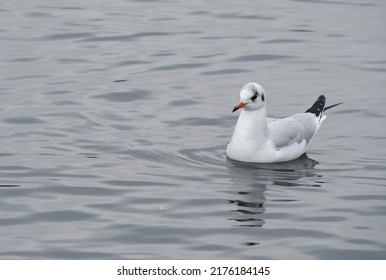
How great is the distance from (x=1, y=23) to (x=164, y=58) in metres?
4.22

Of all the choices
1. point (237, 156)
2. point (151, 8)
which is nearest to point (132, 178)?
point (237, 156)

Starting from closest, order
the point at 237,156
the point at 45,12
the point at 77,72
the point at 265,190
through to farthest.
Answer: the point at 265,190 < the point at 237,156 < the point at 77,72 < the point at 45,12

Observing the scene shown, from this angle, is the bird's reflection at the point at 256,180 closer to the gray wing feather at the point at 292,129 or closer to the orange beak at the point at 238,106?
the gray wing feather at the point at 292,129

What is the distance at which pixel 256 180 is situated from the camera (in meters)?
12.6

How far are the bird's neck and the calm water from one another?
0.46m

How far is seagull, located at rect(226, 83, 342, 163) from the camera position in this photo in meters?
13.3

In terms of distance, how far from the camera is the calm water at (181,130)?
10703 millimetres

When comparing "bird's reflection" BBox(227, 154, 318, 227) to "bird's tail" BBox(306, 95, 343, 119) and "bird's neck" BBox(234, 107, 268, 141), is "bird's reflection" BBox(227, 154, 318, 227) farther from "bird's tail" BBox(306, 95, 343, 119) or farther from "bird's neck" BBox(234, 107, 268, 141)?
"bird's tail" BBox(306, 95, 343, 119)

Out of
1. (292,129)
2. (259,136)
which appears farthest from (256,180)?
(292,129)

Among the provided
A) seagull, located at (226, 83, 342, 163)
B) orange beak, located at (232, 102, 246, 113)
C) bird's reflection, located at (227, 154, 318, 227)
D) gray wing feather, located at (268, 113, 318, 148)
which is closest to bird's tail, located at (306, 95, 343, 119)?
gray wing feather, located at (268, 113, 318, 148)

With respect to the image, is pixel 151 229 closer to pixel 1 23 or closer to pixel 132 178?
pixel 132 178

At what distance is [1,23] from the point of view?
21016mm

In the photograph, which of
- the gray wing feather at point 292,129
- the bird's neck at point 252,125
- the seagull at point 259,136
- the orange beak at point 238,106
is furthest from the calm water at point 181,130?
the orange beak at point 238,106

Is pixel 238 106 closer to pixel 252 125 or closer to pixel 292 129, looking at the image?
pixel 252 125
